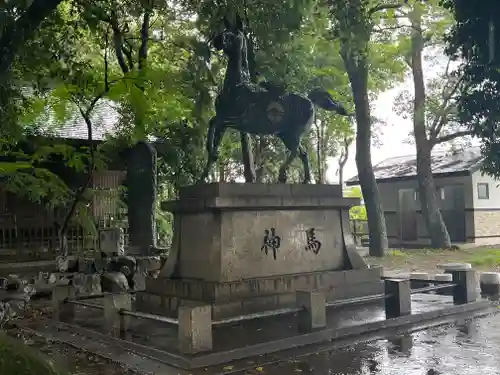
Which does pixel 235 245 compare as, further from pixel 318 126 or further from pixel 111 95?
pixel 318 126

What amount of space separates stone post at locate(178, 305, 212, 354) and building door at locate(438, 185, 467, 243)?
25877 millimetres

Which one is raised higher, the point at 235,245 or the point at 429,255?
the point at 235,245

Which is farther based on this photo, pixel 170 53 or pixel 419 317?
pixel 170 53

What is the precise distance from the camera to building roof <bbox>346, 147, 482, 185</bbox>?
29969 millimetres

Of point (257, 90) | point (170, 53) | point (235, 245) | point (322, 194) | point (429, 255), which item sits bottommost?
point (429, 255)

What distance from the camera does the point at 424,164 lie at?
27312 mm

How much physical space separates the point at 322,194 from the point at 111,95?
8.09 m

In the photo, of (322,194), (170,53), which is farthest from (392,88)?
(322,194)

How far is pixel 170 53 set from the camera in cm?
2100

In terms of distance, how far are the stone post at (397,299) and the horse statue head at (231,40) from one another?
217 inches

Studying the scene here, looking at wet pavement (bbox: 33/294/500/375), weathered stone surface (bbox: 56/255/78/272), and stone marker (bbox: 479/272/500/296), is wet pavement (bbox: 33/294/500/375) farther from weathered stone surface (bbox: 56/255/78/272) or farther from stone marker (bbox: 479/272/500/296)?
weathered stone surface (bbox: 56/255/78/272)

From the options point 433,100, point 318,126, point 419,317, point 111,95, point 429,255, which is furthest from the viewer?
point 318,126

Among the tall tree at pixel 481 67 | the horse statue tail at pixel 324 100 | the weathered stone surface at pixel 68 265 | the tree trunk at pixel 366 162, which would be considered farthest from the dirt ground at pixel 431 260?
the tall tree at pixel 481 67

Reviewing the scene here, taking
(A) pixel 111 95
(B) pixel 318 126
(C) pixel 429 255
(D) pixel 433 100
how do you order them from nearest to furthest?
(A) pixel 111 95, (C) pixel 429 255, (D) pixel 433 100, (B) pixel 318 126
